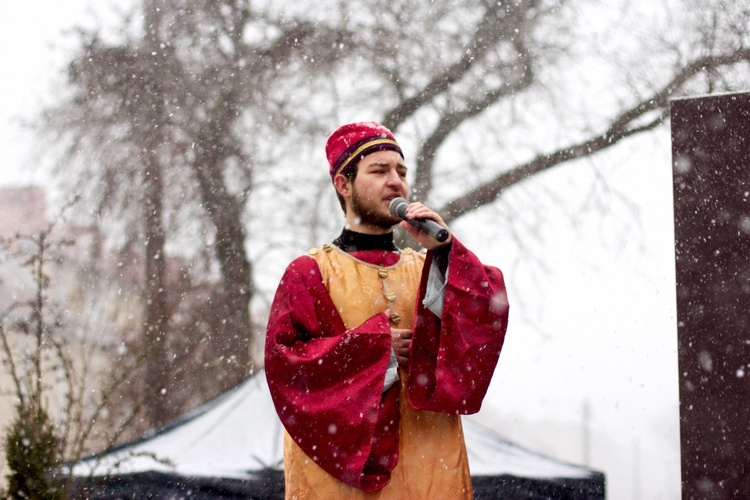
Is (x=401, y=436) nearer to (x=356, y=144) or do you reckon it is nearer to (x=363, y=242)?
(x=363, y=242)

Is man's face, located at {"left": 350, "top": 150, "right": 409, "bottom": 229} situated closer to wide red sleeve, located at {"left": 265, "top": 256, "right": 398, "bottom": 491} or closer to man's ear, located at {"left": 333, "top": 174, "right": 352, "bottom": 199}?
man's ear, located at {"left": 333, "top": 174, "right": 352, "bottom": 199}

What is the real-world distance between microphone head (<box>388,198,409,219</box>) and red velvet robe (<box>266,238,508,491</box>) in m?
0.14

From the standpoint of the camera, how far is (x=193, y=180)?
323 inches

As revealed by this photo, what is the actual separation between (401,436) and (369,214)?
0.55 metres

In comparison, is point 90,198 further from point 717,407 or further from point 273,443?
point 717,407

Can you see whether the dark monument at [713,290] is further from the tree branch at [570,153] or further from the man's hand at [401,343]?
the tree branch at [570,153]

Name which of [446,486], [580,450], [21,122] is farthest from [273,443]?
[580,450]

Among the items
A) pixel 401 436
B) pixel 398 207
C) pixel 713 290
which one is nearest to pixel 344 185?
pixel 398 207

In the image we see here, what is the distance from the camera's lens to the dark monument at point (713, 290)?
2139 millimetres

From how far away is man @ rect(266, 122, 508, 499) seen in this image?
1.81 meters

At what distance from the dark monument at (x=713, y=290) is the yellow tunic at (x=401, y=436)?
70cm

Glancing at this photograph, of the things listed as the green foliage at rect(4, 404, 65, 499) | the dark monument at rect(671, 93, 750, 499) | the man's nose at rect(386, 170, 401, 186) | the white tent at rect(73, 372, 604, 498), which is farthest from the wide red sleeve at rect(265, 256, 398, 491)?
the green foliage at rect(4, 404, 65, 499)

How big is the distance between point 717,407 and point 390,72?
6.44m

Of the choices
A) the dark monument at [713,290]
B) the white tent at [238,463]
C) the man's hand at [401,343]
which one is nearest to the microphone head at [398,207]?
the man's hand at [401,343]
